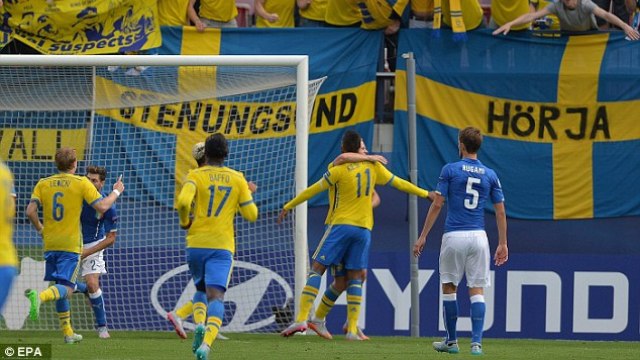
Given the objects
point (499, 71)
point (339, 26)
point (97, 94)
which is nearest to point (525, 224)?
point (499, 71)

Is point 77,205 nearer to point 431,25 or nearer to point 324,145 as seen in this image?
point 324,145

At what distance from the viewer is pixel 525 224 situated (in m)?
14.5

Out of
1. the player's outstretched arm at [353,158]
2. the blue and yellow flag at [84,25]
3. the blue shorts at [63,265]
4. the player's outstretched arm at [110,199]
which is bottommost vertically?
the blue shorts at [63,265]

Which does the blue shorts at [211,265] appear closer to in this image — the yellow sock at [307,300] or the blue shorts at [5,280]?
the yellow sock at [307,300]

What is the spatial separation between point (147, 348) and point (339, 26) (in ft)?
19.0

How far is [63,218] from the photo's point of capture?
11.0 meters

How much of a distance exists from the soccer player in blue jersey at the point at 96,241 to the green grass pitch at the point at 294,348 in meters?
0.33

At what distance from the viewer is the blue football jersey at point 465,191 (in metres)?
10.2

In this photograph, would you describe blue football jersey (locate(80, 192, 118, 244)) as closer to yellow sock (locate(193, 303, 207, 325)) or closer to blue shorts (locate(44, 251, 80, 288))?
blue shorts (locate(44, 251, 80, 288))

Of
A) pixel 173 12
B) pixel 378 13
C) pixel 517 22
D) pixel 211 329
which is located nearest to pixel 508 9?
pixel 517 22

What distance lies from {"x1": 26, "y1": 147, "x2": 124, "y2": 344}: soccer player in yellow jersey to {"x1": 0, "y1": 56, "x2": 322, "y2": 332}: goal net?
262 centimetres

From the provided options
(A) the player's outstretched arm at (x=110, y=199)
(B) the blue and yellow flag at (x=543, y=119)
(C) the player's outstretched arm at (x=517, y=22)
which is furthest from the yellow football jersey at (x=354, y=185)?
(C) the player's outstretched arm at (x=517, y=22)

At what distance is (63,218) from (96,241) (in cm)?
127

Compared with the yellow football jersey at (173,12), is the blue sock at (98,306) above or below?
below
